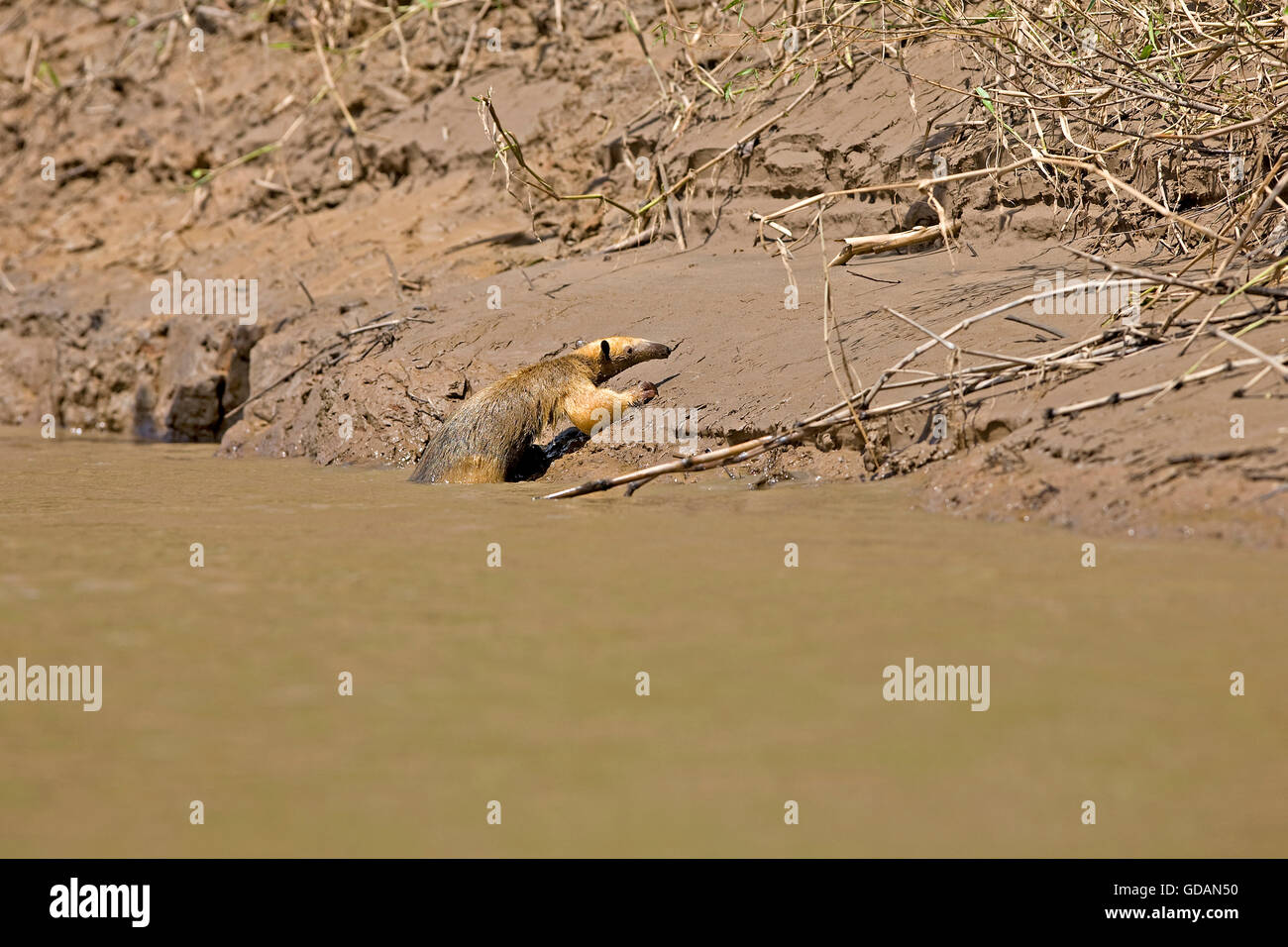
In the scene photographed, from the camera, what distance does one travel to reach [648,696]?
246cm

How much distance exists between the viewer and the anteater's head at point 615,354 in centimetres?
636

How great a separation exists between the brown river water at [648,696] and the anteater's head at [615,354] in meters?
2.36

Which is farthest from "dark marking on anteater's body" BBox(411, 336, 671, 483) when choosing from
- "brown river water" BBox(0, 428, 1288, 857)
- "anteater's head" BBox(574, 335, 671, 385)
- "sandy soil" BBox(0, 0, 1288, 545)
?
"brown river water" BBox(0, 428, 1288, 857)

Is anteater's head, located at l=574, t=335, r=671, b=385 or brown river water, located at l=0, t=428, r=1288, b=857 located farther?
anteater's head, located at l=574, t=335, r=671, b=385

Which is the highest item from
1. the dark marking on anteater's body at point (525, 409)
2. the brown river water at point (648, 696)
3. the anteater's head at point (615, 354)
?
the anteater's head at point (615, 354)

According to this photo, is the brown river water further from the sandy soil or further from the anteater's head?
the anteater's head

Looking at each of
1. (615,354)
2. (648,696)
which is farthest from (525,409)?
(648,696)

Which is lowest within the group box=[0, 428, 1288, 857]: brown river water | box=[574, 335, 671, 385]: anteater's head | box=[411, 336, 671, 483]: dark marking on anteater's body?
box=[0, 428, 1288, 857]: brown river water

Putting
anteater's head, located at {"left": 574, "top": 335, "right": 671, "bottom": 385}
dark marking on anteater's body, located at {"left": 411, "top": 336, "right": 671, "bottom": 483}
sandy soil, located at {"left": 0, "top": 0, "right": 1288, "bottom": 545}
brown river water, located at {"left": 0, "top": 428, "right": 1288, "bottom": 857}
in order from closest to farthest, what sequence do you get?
brown river water, located at {"left": 0, "top": 428, "right": 1288, "bottom": 857} → sandy soil, located at {"left": 0, "top": 0, "right": 1288, "bottom": 545} → dark marking on anteater's body, located at {"left": 411, "top": 336, "right": 671, "bottom": 483} → anteater's head, located at {"left": 574, "top": 335, "right": 671, "bottom": 385}

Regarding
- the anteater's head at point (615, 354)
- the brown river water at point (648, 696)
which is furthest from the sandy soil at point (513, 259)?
the brown river water at point (648, 696)

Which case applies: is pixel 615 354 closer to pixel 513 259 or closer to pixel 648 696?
pixel 513 259

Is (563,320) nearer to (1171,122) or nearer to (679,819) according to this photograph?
(1171,122)

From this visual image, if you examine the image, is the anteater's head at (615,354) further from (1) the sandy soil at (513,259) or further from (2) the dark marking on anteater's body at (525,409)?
(1) the sandy soil at (513,259)

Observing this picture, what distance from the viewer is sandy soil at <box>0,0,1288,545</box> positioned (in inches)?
178
